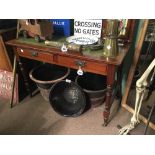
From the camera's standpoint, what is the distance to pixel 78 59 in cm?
130

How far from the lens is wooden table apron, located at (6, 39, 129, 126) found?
47.8 inches

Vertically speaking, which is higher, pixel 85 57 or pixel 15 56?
pixel 85 57

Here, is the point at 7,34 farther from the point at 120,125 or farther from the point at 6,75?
the point at 120,125

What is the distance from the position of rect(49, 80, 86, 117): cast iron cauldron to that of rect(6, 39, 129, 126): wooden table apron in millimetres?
304

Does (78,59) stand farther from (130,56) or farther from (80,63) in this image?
(130,56)

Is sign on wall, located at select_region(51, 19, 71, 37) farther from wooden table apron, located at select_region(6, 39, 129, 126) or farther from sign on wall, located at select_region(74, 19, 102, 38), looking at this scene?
wooden table apron, located at select_region(6, 39, 129, 126)

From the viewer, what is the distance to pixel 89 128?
1548mm

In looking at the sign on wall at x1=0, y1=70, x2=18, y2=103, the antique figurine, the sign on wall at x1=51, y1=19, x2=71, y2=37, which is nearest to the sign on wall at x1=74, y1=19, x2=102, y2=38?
the sign on wall at x1=51, y1=19, x2=71, y2=37

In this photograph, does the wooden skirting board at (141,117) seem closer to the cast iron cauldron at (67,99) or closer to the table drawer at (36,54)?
the cast iron cauldron at (67,99)

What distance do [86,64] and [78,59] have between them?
0.07m

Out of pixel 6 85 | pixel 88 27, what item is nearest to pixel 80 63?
pixel 88 27
